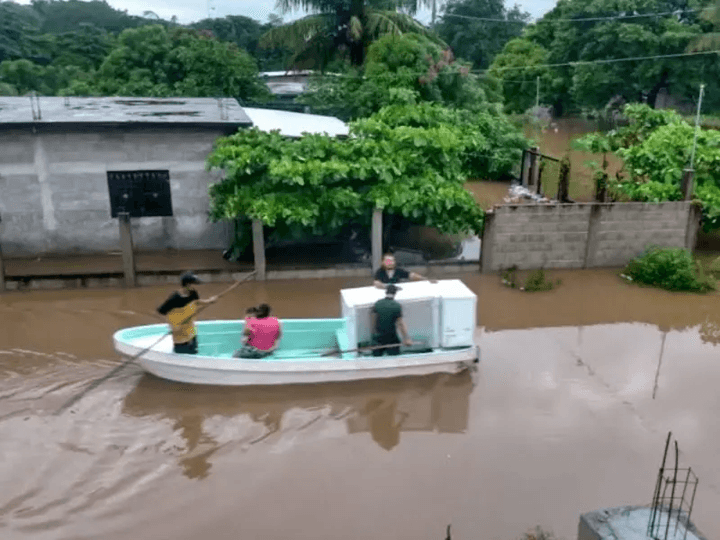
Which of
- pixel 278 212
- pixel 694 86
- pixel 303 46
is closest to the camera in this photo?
pixel 278 212

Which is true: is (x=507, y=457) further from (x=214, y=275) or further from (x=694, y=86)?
(x=694, y=86)

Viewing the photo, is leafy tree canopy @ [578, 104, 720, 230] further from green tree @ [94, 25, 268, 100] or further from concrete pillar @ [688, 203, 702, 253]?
green tree @ [94, 25, 268, 100]

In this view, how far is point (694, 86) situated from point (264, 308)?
34.2 meters

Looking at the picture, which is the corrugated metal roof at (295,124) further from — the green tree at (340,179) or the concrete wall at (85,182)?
the concrete wall at (85,182)

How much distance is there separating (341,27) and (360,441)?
1752 cm

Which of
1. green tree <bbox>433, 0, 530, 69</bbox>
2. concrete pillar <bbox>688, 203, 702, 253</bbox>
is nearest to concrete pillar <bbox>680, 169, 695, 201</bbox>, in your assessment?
concrete pillar <bbox>688, 203, 702, 253</bbox>

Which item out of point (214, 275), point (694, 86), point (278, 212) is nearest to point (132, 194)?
point (214, 275)

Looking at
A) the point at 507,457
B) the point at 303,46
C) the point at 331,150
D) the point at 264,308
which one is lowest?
the point at 507,457

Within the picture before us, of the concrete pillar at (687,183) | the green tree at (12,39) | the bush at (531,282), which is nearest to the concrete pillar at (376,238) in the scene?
the bush at (531,282)

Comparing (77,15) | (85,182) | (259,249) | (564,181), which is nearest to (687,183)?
(564,181)

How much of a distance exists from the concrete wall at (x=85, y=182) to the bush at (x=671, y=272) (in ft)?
31.6

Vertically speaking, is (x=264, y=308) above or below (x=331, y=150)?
below

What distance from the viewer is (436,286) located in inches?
370

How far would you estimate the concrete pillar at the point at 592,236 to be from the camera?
1359cm
